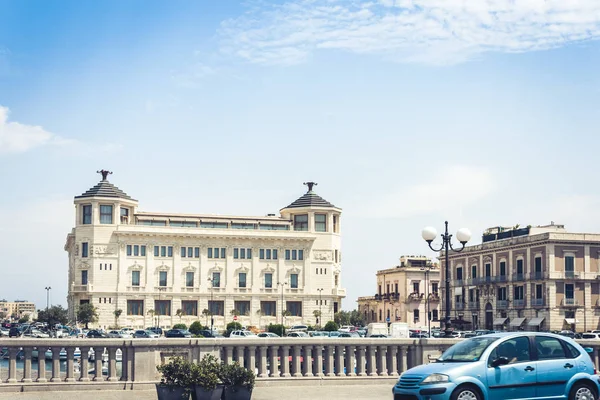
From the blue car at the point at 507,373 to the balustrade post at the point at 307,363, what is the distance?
793 cm

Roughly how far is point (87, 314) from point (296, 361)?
79.6 m

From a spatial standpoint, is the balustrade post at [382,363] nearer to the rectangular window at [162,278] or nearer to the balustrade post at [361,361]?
the balustrade post at [361,361]

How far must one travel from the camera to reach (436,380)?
54.6 ft

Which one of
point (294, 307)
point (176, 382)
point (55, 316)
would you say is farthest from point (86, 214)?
point (176, 382)

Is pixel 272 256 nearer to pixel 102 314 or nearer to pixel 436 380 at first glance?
pixel 102 314

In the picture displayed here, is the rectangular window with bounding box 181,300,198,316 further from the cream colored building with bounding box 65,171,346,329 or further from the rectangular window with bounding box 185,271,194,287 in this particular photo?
the rectangular window with bounding box 185,271,194,287

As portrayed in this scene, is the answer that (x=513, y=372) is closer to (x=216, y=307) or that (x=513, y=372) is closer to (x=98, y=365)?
(x=98, y=365)

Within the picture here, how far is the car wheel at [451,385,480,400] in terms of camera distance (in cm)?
1652

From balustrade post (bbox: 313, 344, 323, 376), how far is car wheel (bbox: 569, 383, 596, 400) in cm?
919

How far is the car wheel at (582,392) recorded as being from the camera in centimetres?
1756

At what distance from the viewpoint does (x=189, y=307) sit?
356ft

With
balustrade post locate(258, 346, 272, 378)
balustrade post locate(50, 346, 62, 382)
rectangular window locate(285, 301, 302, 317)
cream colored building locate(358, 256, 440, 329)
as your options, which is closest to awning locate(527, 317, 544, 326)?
cream colored building locate(358, 256, 440, 329)

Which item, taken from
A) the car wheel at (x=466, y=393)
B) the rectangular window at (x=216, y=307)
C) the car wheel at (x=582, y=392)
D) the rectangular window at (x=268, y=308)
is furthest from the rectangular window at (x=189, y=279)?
the car wheel at (x=466, y=393)

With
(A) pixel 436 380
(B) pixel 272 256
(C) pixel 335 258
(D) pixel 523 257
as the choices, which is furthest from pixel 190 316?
(A) pixel 436 380
